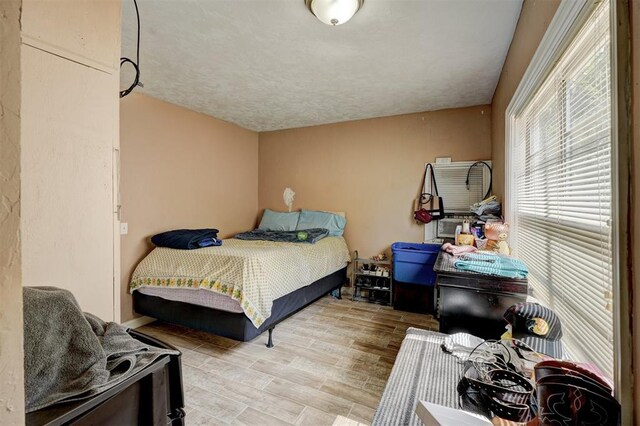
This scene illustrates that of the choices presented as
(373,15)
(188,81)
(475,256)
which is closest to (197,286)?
(188,81)

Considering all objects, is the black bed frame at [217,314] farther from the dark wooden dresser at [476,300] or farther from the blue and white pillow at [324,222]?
the dark wooden dresser at [476,300]

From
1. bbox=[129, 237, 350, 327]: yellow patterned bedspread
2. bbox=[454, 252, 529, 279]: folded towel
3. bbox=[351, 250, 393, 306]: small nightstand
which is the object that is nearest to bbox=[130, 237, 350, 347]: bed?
bbox=[129, 237, 350, 327]: yellow patterned bedspread

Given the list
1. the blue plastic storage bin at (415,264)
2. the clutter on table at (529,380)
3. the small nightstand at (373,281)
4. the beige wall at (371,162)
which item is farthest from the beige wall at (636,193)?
the beige wall at (371,162)

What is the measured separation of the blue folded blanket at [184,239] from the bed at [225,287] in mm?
91

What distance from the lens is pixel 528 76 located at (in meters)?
1.56

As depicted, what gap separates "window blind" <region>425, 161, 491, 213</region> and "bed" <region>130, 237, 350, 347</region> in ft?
6.09

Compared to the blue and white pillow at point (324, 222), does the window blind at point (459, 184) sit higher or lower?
higher

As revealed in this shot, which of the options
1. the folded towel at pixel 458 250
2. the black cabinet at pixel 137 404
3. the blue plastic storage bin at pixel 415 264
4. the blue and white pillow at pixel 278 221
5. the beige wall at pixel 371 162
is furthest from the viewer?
the blue and white pillow at pixel 278 221

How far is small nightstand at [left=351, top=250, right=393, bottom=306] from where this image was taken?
353cm

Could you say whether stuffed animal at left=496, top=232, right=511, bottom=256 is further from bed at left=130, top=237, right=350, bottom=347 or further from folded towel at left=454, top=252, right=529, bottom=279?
bed at left=130, top=237, right=350, bottom=347

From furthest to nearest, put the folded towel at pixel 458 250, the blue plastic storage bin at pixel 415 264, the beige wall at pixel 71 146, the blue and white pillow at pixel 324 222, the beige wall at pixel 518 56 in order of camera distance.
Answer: the blue and white pillow at pixel 324 222 < the blue plastic storage bin at pixel 415 264 < the folded towel at pixel 458 250 < the beige wall at pixel 518 56 < the beige wall at pixel 71 146

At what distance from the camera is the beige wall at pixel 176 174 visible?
2.85 metres

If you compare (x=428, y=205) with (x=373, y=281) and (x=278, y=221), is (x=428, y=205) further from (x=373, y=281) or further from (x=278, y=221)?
(x=278, y=221)

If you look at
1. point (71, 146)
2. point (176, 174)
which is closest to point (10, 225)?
point (71, 146)
